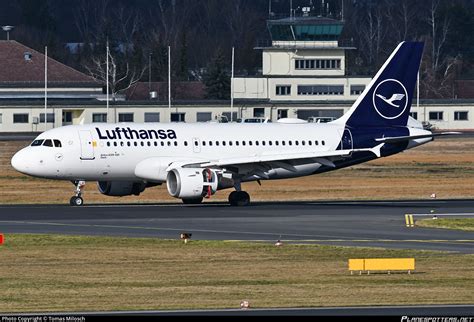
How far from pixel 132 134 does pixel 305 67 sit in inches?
3018

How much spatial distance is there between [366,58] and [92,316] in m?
170

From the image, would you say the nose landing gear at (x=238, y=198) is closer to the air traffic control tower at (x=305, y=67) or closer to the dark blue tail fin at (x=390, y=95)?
the dark blue tail fin at (x=390, y=95)

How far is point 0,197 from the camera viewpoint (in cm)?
7044

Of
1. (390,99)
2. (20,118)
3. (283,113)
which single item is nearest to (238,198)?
(390,99)

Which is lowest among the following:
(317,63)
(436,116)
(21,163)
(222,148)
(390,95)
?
(436,116)

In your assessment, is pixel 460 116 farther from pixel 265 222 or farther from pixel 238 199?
pixel 265 222

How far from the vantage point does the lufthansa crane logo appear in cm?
6850

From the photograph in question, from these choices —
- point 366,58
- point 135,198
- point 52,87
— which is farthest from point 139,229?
point 366,58

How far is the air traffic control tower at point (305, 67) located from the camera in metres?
138

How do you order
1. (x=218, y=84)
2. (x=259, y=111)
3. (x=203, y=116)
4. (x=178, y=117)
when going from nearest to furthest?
(x=178, y=117) → (x=203, y=116) → (x=259, y=111) → (x=218, y=84)

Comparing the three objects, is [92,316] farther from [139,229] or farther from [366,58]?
[366,58]

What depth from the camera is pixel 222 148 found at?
65438 millimetres

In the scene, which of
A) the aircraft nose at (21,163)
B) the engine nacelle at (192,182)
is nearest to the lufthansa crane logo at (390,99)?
the engine nacelle at (192,182)

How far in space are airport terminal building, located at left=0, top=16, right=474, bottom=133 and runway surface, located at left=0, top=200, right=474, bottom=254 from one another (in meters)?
67.2
